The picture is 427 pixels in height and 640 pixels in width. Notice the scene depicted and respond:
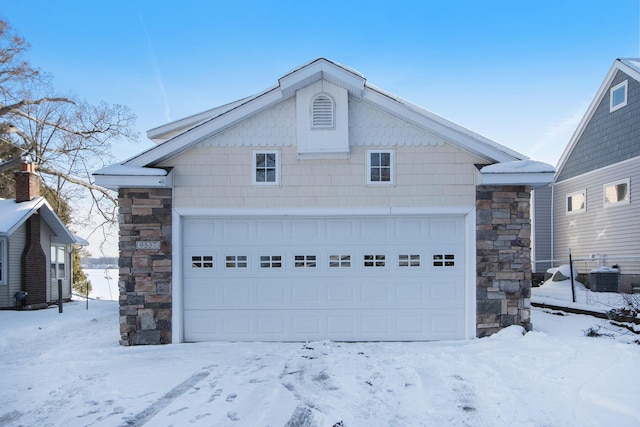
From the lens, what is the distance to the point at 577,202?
16.8m

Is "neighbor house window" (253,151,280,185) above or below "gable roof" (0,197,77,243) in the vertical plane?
above

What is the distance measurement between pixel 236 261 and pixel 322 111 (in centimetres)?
331

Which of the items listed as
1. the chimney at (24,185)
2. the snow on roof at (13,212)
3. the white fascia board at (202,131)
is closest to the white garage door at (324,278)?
the white fascia board at (202,131)

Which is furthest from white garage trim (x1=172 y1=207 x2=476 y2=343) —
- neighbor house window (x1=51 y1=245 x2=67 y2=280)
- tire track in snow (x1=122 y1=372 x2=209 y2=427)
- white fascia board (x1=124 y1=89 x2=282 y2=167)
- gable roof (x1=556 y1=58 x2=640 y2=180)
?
neighbor house window (x1=51 y1=245 x2=67 y2=280)

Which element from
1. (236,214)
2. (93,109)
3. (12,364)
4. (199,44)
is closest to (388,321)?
(236,214)

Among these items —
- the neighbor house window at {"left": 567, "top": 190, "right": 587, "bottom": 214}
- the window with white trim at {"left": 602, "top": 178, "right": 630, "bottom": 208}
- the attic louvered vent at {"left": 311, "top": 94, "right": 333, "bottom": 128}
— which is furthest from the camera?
the neighbor house window at {"left": 567, "top": 190, "right": 587, "bottom": 214}

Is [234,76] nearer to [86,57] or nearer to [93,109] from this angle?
[86,57]

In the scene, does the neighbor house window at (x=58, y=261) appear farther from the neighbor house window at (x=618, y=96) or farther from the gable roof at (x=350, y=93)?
the neighbor house window at (x=618, y=96)

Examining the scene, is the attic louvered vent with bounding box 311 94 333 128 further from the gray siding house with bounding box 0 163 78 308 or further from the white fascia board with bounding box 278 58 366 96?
the gray siding house with bounding box 0 163 78 308

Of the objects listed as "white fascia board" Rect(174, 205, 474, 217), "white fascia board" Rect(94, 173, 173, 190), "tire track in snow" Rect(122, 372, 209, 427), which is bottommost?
"tire track in snow" Rect(122, 372, 209, 427)

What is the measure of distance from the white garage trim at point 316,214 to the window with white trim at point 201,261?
0.79 ft

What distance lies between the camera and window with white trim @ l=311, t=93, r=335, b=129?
8.51 metres

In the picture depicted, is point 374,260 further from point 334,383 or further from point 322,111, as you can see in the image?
point 334,383

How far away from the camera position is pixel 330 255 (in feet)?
28.7
